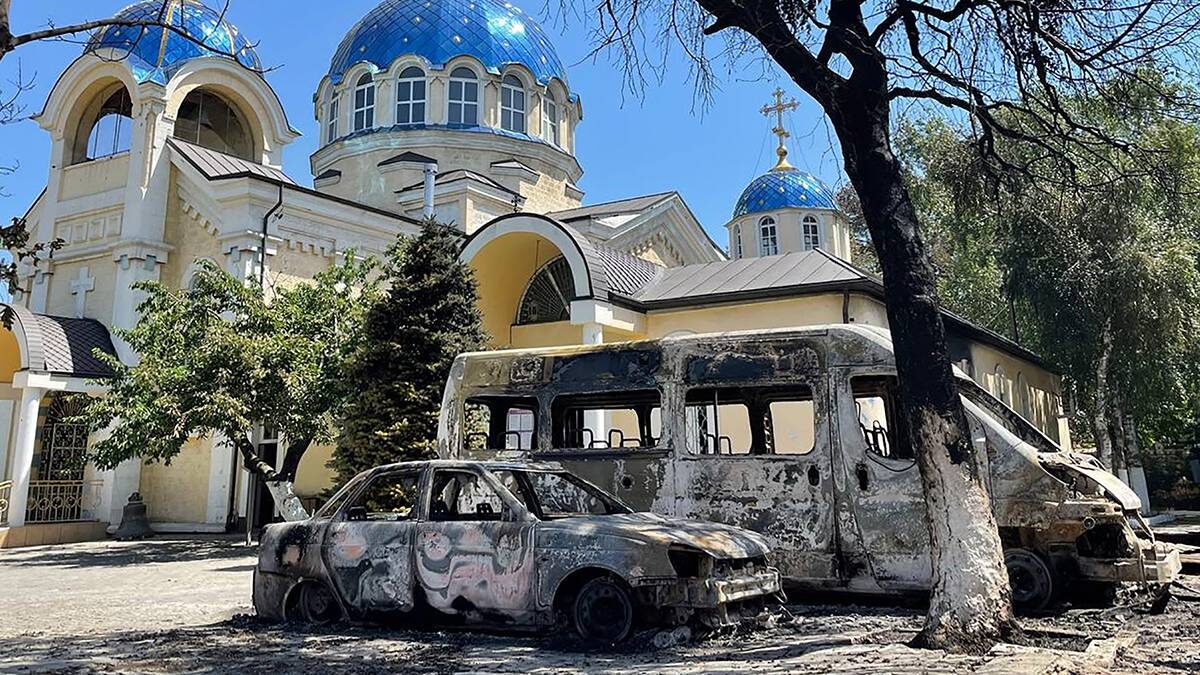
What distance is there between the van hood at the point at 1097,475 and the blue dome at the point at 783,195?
35.1 m

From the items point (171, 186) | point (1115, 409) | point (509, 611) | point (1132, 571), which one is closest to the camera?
point (509, 611)

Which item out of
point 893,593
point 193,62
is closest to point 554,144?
point 193,62

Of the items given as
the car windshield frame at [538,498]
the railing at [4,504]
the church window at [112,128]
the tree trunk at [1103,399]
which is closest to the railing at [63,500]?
the railing at [4,504]

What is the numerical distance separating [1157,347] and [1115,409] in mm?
2604

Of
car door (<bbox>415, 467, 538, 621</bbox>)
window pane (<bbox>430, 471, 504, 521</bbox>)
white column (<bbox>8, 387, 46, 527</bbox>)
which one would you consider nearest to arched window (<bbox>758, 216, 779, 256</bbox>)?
white column (<bbox>8, 387, 46, 527</bbox>)

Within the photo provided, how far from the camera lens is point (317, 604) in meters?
7.78

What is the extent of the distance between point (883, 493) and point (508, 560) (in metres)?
3.48

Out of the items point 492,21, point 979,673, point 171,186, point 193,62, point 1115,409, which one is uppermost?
point 492,21

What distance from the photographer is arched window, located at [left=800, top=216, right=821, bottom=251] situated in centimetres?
4166

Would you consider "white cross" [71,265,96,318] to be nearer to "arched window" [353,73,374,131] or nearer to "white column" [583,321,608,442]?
"arched window" [353,73,374,131]

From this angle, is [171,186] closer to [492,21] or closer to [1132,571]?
[492,21]

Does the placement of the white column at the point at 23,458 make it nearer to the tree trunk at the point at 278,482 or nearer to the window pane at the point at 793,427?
the tree trunk at the point at 278,482

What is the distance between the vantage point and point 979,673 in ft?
16.8

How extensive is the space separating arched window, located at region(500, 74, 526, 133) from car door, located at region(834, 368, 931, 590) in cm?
2177
